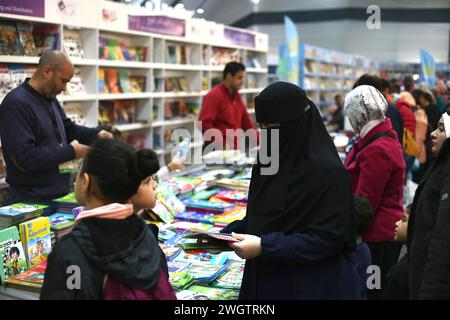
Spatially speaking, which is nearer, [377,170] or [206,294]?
[206,294]

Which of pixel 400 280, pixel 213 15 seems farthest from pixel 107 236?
pixel 213 15

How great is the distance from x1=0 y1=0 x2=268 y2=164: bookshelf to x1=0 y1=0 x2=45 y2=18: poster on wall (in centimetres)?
4

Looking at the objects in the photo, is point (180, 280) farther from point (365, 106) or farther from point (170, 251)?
point (365, 106)

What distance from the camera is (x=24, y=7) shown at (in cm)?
420

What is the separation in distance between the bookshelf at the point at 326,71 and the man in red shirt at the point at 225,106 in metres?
6.70

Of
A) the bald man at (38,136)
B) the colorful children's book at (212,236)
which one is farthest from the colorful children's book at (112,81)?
the colorful children's book at (212,236)

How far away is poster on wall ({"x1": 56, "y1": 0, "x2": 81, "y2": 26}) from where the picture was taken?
15.2 ft

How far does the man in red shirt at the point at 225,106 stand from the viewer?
4910 mm

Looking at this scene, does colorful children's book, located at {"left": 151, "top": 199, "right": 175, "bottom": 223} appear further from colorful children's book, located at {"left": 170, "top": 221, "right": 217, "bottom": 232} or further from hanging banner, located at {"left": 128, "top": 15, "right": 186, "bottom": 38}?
hanging banner, located at {"left": 128, "top": 15, "right": 186, "bottom": 38}

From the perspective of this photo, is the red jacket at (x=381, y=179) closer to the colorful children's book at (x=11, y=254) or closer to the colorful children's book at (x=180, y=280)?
the colorful children's book at (x=180, y=280)

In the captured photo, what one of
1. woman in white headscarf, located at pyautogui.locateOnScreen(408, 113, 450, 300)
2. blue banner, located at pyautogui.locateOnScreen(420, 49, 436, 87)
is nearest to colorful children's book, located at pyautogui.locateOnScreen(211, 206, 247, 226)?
woman in white headscarf, located at pyautogui.locateOnScreen(408, 113, 450, 300)

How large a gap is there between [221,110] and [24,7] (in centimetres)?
199

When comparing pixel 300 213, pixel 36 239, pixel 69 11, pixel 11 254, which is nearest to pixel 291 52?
pixel 69 11

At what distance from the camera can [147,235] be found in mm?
1573
